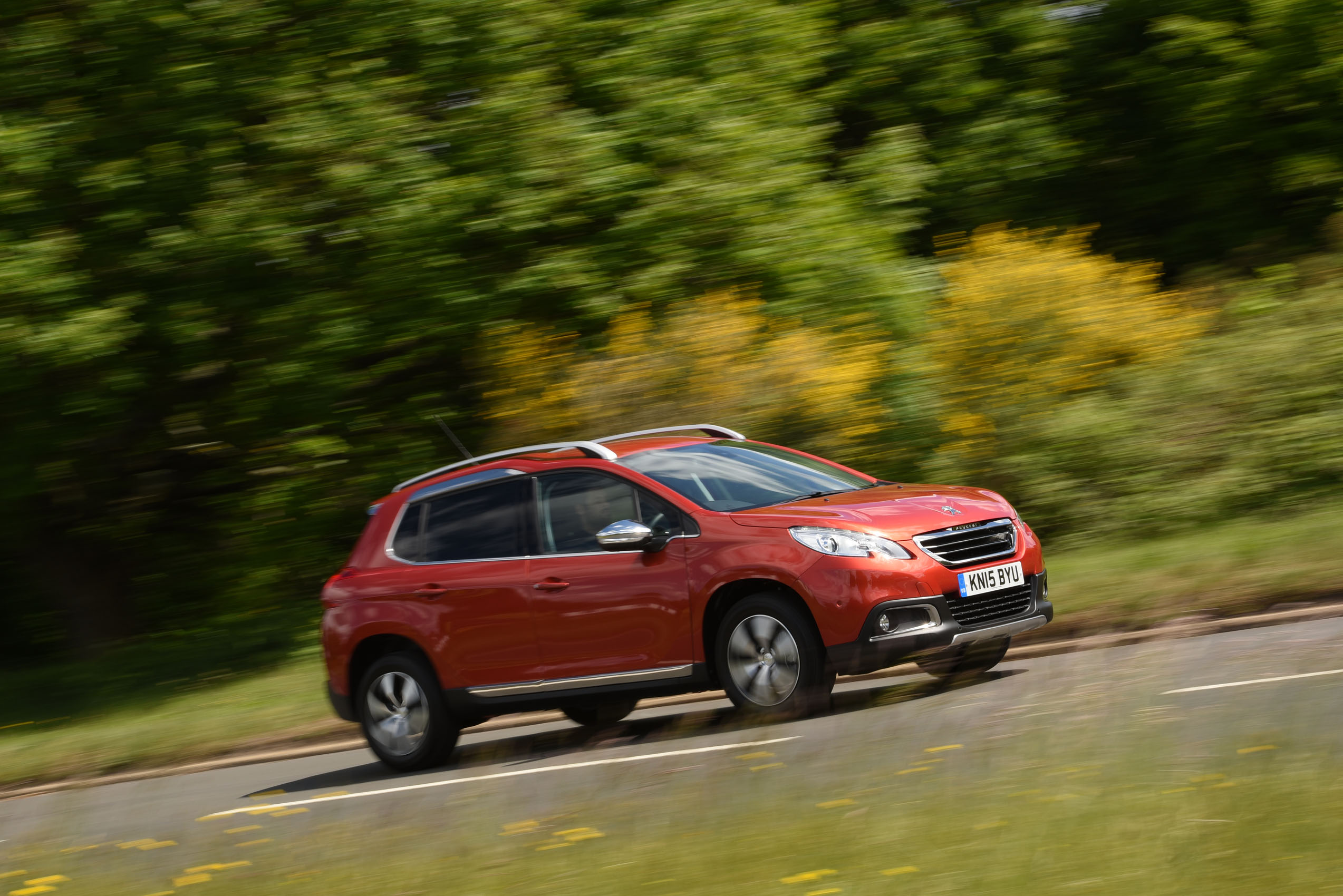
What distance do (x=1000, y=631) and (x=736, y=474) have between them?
187 centimetres

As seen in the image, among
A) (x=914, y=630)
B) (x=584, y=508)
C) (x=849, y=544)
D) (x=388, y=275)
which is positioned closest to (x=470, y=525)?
(x=584, y=508)

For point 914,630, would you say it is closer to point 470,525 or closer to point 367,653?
point 470,525

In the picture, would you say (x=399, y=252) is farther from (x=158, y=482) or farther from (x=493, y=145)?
(x=158, y=482)

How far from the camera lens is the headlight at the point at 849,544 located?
830 cm

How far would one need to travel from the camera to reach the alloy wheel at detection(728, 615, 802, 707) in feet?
27.4

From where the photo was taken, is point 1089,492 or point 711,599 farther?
point 1089,492

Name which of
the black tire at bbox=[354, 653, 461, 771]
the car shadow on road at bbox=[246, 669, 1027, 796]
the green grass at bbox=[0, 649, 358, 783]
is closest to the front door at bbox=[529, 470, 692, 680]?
the car shadow on road at bbox=[246, 669, 1027, 796]

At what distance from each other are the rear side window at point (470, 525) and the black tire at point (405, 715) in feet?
2.30

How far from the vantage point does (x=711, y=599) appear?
28.3 feet

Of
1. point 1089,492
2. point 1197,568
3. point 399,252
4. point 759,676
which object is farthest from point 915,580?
point 399,252

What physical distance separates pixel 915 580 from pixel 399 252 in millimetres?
9438

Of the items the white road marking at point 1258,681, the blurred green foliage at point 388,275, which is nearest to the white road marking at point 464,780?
the white road marking at point 1258,681

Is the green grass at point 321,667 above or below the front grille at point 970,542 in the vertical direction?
below

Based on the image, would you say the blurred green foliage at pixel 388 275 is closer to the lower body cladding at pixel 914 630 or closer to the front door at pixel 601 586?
the lower body cladding at pixel 914 630
